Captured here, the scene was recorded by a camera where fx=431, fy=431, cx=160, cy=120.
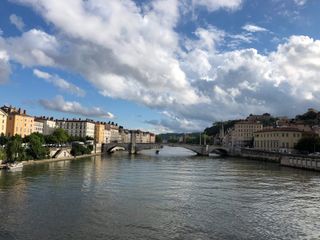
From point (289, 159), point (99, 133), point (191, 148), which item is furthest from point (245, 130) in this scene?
point (289, 159)

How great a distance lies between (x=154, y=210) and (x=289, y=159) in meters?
45.0

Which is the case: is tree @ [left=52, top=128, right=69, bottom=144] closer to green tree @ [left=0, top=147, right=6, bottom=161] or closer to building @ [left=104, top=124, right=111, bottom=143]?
green tree @ [left=0, top=147, right=6, bottom=161]

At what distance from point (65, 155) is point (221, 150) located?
42935mm

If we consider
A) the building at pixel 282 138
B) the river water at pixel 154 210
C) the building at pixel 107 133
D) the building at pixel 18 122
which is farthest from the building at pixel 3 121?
the building at pixel 107 133

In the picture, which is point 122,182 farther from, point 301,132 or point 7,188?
point 301,132

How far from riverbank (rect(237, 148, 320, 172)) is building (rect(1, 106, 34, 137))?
45719mm

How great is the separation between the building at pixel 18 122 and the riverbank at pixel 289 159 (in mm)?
45719

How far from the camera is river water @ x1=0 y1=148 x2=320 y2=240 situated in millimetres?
18438

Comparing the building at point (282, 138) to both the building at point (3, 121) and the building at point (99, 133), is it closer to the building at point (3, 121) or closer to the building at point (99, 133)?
the building at point (3, 121)

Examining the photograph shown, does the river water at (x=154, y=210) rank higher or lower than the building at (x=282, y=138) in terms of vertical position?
lower

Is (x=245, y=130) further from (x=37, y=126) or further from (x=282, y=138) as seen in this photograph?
(x=37, y=126)

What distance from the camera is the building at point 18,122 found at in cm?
8200

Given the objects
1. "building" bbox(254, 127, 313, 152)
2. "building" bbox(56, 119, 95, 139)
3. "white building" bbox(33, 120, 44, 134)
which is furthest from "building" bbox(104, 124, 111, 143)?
"building" bbox(254, 127, 313, 152)

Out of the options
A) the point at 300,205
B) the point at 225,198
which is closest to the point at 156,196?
the point at 225,198
